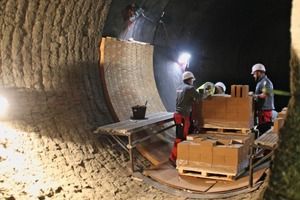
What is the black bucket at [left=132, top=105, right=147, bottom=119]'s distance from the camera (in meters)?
8.09

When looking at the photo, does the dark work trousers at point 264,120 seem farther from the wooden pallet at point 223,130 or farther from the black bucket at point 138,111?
the black bucket at point 138,111

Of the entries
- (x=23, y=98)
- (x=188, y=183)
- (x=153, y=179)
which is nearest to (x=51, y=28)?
(x=23, y=98)

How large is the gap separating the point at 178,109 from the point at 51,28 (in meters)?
3.36

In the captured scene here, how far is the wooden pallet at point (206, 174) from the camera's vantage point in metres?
6.55

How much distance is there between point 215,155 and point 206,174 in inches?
17.9

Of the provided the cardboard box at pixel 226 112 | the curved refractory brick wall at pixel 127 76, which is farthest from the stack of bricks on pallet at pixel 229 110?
the curved refractory brick wall at pixel 127 76

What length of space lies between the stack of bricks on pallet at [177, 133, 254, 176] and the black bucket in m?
1.52

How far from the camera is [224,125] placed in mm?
7586

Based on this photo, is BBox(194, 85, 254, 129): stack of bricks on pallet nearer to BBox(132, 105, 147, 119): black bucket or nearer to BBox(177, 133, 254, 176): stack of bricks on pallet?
BBox(177, 133, 254, 176): stack of bricks on pallet

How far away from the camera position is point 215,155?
21.6 ft

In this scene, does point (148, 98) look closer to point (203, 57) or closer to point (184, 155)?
point (184, 155)

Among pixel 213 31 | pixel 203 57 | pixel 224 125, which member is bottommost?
pixel 224 125

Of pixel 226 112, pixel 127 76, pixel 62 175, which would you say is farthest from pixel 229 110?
pixel 62 175

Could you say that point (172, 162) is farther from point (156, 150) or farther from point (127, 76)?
point (127, 76)
